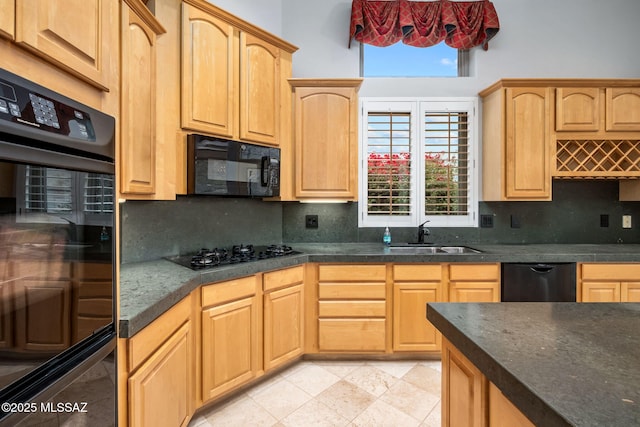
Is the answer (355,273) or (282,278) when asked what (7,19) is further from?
(355,273)

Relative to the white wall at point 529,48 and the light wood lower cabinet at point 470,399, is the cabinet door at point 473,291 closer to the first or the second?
the light wood lower cabinet at point 470,399

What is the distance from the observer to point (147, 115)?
168cm

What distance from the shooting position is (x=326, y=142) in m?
2.62

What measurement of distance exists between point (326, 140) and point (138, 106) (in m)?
1.43

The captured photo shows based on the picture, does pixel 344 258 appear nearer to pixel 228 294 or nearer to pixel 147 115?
pixel 228 294

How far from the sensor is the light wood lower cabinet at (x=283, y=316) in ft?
6.95

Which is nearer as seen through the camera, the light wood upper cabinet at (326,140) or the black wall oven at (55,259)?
the black wall oven at (55,259)

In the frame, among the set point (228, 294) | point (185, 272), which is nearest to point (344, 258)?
point (228, 294)

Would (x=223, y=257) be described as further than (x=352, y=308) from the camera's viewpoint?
No

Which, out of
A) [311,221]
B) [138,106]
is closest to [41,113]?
[138,106]

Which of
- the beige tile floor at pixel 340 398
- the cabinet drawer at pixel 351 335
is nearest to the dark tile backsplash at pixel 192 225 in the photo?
the cabinet drawer at pixel 351 335

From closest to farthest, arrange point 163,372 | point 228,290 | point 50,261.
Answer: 1. point 50,261
2. point 163,372
3. point 228,290

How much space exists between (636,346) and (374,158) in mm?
2415

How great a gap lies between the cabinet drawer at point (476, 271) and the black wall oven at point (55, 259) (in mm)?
2258
